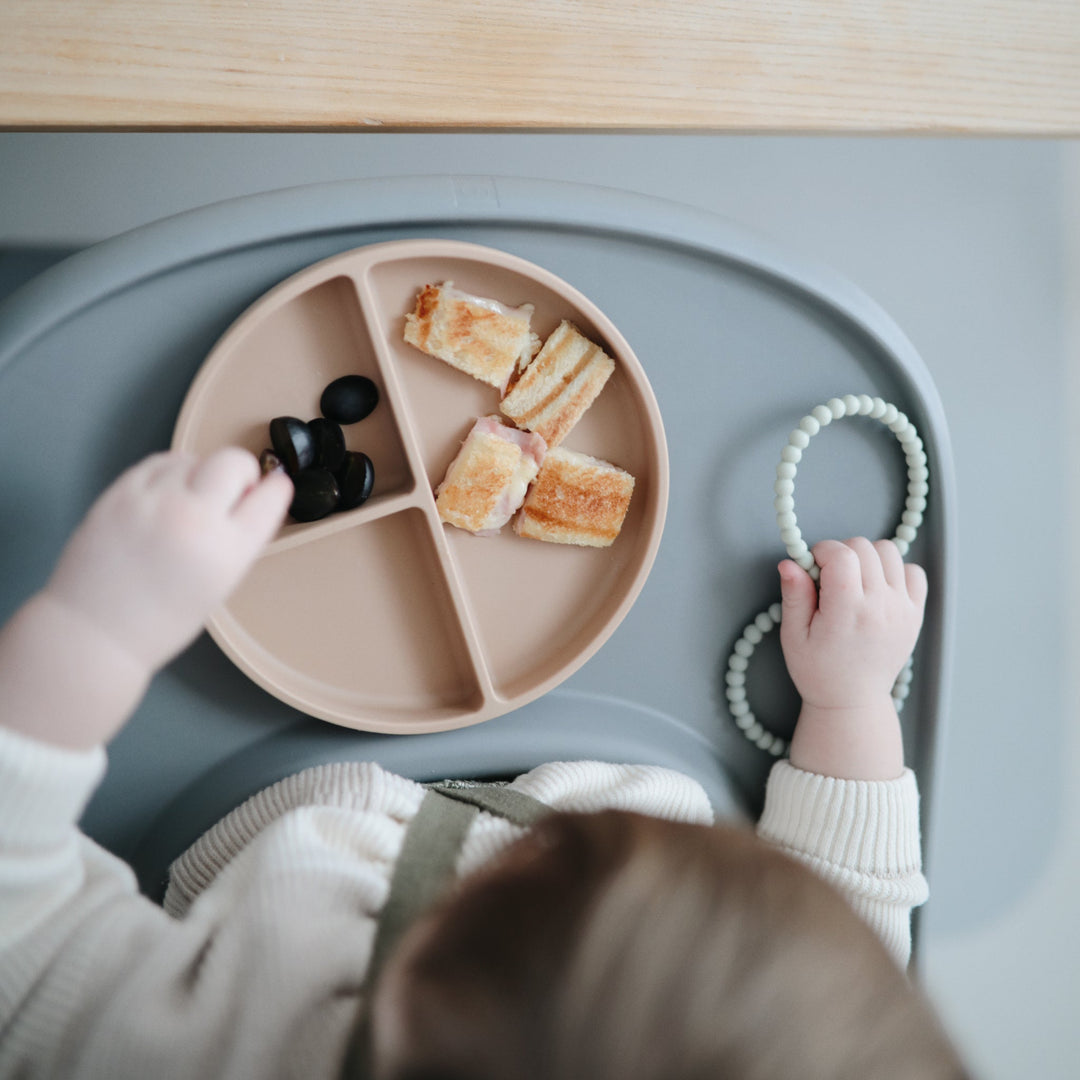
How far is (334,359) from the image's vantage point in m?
0.60

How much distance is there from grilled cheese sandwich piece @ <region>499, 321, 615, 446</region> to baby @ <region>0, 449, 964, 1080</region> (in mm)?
212

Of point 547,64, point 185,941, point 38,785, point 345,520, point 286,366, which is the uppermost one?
point 547,64

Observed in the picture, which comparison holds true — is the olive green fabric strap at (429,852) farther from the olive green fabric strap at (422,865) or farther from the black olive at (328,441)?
the black olive at (328,441)

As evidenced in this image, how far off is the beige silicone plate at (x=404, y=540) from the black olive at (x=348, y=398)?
1 cm

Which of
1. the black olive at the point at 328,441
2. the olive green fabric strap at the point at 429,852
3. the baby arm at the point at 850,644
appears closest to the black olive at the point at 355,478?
the black olive at the point at 328,441

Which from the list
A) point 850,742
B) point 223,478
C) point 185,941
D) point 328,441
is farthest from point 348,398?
point 850,742

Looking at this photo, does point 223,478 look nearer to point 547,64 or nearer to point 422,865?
point 422,865

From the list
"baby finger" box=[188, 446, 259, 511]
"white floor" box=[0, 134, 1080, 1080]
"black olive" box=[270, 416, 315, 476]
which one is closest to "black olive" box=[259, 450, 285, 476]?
"black olive" box=[270, 416, 315, 476]

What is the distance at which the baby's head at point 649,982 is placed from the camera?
400 millimetres

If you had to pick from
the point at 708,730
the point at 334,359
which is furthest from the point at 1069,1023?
the point at 334,359

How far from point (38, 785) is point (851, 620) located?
1.85 ft

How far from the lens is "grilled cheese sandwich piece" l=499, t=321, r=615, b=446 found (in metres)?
0.62

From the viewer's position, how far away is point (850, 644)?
0.68 meters

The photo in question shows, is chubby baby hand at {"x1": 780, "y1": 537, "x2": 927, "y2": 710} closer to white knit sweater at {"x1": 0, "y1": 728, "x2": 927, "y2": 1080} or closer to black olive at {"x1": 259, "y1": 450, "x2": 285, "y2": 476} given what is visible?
white knit sweater at {"x1": 0, "y1": 728, "x2": 927, "y2": 1080}
